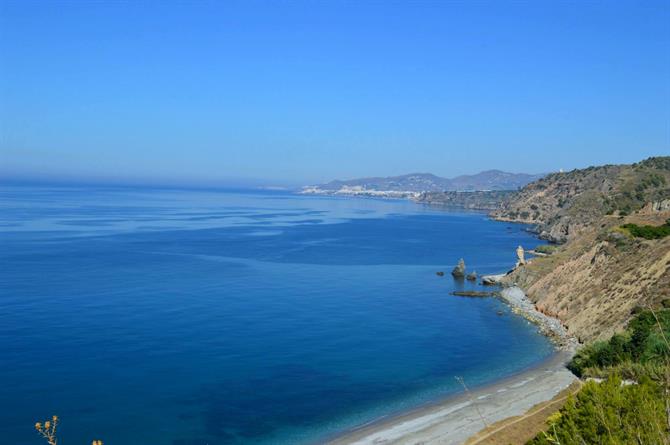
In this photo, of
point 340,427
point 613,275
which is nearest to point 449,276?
point 613,275

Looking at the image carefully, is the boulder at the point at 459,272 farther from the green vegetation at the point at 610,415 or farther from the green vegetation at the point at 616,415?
the green vegetation at the point at 610,415

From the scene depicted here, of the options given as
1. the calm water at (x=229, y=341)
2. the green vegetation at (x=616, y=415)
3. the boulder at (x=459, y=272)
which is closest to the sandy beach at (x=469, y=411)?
the calm water at (x=229, y=341)

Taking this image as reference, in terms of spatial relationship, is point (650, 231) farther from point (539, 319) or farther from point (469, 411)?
point (469, 411)

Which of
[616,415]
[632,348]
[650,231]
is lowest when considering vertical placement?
[632,348]

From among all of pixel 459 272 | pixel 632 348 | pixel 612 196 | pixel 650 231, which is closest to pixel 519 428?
pixel 632 348

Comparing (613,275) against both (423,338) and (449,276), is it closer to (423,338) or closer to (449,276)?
(423,338)

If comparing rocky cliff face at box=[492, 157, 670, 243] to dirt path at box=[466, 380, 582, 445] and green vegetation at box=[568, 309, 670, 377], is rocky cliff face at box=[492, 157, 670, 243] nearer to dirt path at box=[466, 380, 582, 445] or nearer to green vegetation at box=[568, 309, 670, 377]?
green vegetation at box=[568, 309, 670, 377]
